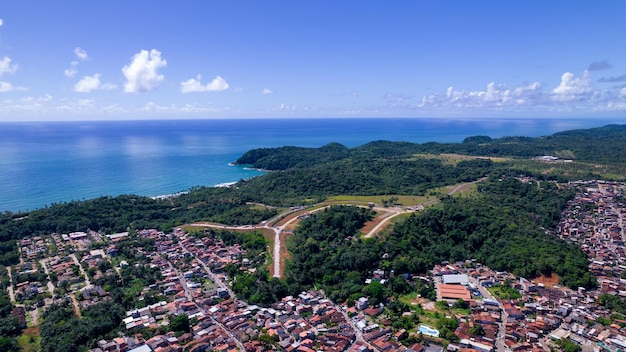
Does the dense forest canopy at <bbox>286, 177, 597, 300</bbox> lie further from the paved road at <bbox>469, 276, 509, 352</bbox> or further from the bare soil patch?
the paved road at <bbox>469, 276, 509, 352</bbox>

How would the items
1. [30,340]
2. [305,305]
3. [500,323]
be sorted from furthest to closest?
[305,305]
[500,323]
[30,340]

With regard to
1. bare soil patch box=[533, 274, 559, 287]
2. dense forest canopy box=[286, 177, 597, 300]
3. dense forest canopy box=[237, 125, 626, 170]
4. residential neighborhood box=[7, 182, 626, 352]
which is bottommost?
residential neighborhood box=[7, 182, 626, 352]

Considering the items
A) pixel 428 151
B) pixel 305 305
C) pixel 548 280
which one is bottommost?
pixel 305 305

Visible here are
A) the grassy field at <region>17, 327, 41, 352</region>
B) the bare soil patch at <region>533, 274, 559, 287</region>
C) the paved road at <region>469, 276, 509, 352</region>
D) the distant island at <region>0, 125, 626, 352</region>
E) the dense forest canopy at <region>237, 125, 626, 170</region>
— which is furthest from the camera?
the dense forest canopy at <region>237, 125, 626, 170</region>

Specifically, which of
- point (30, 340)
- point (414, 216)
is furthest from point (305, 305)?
point (414, 216)

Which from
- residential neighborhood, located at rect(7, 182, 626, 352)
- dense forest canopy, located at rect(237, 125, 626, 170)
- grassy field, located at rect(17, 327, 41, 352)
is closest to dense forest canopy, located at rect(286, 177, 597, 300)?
residential neighborhood, located at rect(7, 182, 626, 352)

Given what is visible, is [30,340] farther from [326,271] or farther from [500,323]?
[500,323]

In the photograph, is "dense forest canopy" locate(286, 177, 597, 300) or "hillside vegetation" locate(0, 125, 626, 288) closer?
"dense forest canopy" locate(286, 177, 597, 300)

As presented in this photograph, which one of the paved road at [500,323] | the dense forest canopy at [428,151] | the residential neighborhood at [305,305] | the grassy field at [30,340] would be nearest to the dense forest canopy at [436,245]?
the residential neighborhood at [305,305]
